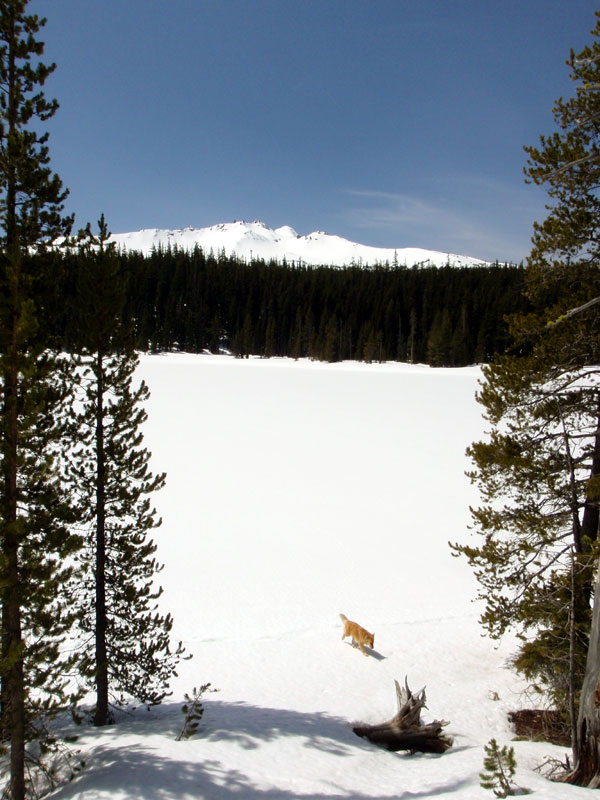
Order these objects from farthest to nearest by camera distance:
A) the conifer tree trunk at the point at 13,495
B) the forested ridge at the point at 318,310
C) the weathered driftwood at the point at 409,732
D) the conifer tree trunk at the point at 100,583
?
the forested ridge at the point at 318,310 → the conifer tree trunk at the point at 100,583 → the weathered driftwood at the point at 409,732 → the conifer tree trunk at the point at 13,495

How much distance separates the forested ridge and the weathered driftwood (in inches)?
2578

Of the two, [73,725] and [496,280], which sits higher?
[496,280]

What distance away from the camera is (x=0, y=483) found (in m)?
6.12

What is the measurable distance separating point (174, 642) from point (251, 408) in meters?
24.1

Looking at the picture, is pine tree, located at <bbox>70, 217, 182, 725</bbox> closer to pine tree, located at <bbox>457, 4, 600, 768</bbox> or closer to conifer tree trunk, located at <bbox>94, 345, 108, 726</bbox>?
conifer tree trunk, located at <bbox>94, 345, 108, 726</bbox>

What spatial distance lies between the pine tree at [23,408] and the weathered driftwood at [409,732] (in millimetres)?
5202

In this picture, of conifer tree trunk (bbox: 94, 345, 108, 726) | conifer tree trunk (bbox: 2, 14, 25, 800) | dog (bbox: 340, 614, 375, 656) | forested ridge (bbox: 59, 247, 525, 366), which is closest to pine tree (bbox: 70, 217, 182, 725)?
conifer tree trunk (bbox: 94, 345, 108, 726)

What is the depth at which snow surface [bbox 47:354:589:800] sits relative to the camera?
6809 millimetres

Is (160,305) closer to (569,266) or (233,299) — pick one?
(233,299)

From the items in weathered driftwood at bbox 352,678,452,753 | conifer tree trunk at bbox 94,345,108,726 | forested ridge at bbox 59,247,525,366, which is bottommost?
weathered driftwood at bbox 352,678,452,753

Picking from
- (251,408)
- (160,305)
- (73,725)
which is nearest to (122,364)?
(73,725)

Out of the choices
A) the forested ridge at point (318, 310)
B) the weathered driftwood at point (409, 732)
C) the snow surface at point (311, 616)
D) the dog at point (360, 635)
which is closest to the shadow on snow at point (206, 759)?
the snow surface at point (311, 616)

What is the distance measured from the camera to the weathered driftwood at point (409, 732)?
8.29m

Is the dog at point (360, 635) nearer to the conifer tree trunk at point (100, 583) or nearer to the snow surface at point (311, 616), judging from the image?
the snow surface at point (311, 616)
